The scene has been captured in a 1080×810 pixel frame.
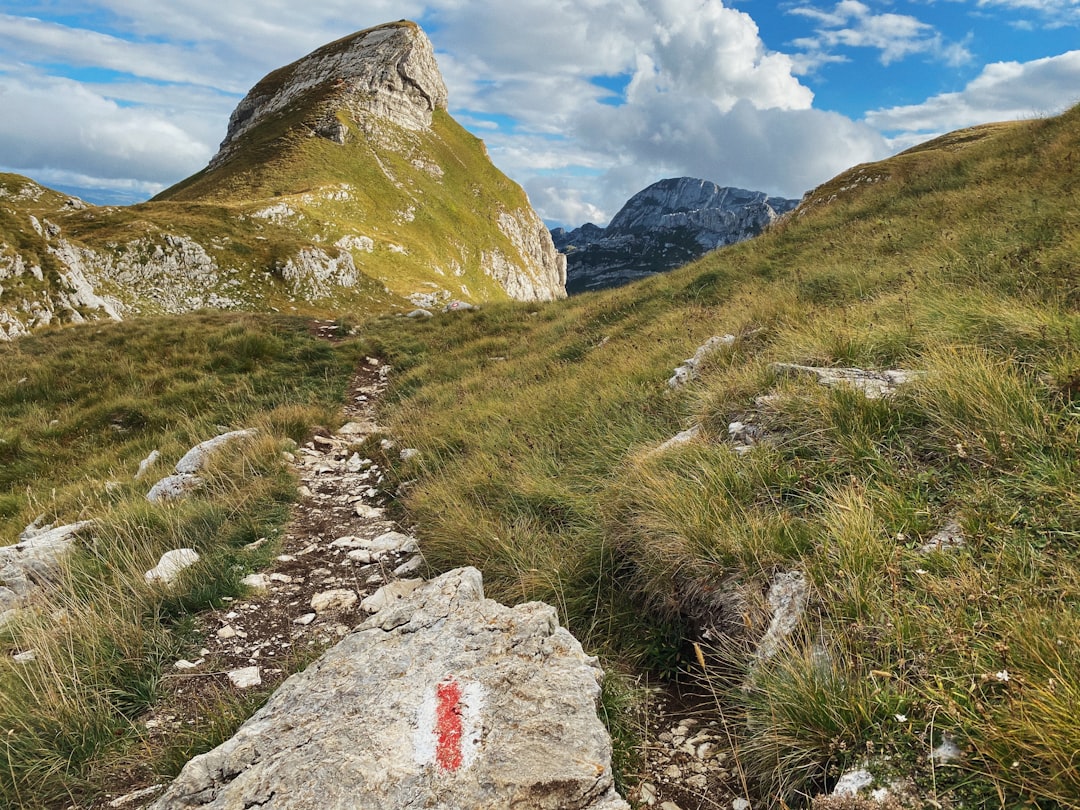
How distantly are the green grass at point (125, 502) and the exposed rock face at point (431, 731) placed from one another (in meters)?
0.75

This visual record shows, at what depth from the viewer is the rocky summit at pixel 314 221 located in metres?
44.4

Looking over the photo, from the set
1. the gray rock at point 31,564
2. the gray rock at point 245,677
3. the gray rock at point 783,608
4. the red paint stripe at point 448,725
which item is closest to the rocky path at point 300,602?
the gray rock at point 245,677

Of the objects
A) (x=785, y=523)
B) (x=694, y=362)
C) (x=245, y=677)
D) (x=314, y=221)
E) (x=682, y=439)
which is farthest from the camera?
(x=314, y=221)

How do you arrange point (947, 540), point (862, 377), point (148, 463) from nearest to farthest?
1. point (947, 540)
2. point (862, 377)
3. point (148, 463)

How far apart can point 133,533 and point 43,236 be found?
53.1m

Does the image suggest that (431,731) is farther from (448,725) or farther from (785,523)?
(785,523)

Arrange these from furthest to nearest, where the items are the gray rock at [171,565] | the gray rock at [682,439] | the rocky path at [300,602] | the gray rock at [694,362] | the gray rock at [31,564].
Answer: the gray rock at [694,362] → the gray rock at [31,564] → the gray rock at [682,439] → the gray rock at [171,565] → the rocky path at [300,602]

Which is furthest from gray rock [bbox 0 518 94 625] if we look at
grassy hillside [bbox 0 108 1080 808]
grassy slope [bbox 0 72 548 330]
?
grassy slope [bbox 0 72 548 330]

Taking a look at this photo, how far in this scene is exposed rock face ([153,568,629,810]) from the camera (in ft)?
8.02

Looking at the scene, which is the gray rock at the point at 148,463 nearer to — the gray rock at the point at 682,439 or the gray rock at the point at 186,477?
the gray rock at the point at 186,477

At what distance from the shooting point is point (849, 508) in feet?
10.9

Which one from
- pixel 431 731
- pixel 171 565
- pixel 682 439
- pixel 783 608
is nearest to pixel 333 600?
pixel 171 565

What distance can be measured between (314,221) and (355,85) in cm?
4855

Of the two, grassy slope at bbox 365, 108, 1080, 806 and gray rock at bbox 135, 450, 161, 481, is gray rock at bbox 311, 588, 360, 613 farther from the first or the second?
gray rock at bbox 135, 450, 161, 481
